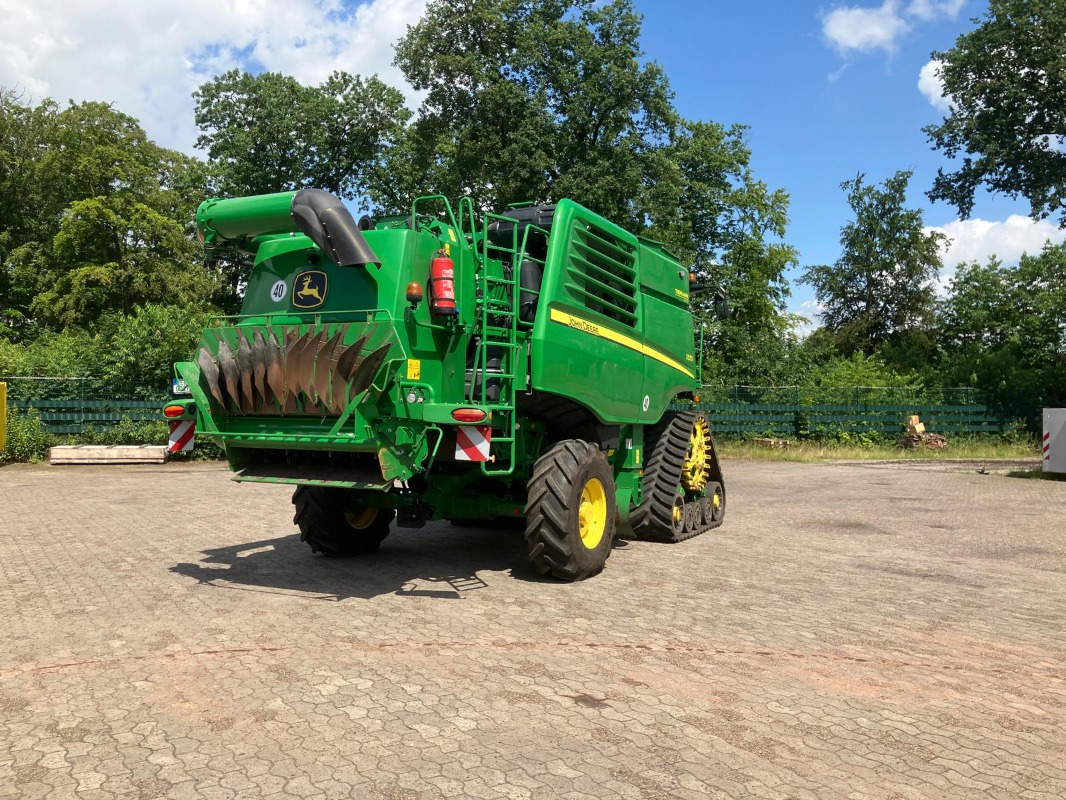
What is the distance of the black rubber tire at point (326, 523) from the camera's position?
27.0 ft

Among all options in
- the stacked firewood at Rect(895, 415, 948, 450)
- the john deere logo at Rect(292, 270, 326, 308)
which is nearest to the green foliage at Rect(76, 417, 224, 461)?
the john deere logo at Rect(292, 270, 326, 308)

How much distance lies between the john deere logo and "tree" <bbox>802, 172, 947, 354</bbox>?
46.7 metres

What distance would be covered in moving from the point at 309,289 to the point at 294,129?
30.2m

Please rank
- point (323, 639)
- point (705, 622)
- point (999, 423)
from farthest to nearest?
point (999, 423)
point (705, 622)
point (323, 639)

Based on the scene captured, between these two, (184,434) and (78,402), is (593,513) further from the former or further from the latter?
(78,402)

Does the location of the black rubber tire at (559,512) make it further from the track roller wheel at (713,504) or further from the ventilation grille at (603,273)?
the track roller wheel at (713,504)

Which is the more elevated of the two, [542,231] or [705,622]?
[542,231]

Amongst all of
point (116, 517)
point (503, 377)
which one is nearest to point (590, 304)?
point (503, 377)

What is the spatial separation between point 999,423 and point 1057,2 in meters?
14.2

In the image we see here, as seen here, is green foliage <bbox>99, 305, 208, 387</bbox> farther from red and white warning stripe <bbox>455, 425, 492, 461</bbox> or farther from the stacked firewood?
the stacked firewood

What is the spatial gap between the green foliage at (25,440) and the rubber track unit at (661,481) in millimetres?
15565

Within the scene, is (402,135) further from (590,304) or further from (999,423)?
(590,304)

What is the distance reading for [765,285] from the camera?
1499 inches

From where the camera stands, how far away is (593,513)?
7.92m
